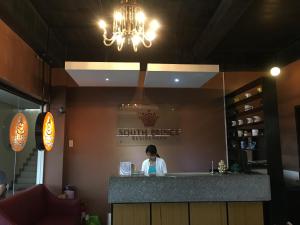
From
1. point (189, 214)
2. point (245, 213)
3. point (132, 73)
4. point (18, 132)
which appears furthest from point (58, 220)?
point (245, 213)

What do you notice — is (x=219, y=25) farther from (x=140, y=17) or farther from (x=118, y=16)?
(x=118, y=16)

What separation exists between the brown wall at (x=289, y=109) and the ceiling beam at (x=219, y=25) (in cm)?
185

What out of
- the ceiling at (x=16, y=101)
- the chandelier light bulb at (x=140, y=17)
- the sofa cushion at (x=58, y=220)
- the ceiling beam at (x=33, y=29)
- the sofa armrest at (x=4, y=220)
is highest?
the ceiling beam at (x=33, y=29)

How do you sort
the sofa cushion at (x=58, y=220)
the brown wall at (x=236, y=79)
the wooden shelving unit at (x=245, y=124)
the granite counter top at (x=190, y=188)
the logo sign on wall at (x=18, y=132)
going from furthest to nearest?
the brown wall at (x=236, y=79), the wooden shelving unit at (x=245, y=124), the logo sign on wall at (x=18, y=132), the sofa cushion at (x=58, y=220), the granite counter top at (x=190, y=188)

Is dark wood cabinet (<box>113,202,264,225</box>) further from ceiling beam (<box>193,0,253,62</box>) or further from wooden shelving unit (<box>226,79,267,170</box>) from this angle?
ceiling beam (<box>193,0,253,62</box>)

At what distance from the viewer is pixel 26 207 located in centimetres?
350

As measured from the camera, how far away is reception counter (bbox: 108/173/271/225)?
3330 millimetres

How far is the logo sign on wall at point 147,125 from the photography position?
18.2ft

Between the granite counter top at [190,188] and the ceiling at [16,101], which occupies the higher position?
the ceiling at [16,101]

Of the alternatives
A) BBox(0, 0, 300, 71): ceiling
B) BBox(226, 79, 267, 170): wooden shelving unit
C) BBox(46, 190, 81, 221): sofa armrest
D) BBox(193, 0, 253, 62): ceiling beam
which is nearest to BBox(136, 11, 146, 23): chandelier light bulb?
BBox(0, 0, 300, 71): ceiling

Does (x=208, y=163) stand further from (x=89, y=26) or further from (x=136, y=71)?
(x=89, y=26)

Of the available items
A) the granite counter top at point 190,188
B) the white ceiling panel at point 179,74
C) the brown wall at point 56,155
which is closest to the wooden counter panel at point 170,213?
the granite counter top at point 190,188

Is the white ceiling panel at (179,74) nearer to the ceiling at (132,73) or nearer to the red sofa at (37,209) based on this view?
the ceiling at (132,73)

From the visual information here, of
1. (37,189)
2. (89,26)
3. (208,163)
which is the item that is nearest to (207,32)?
(89,26)
